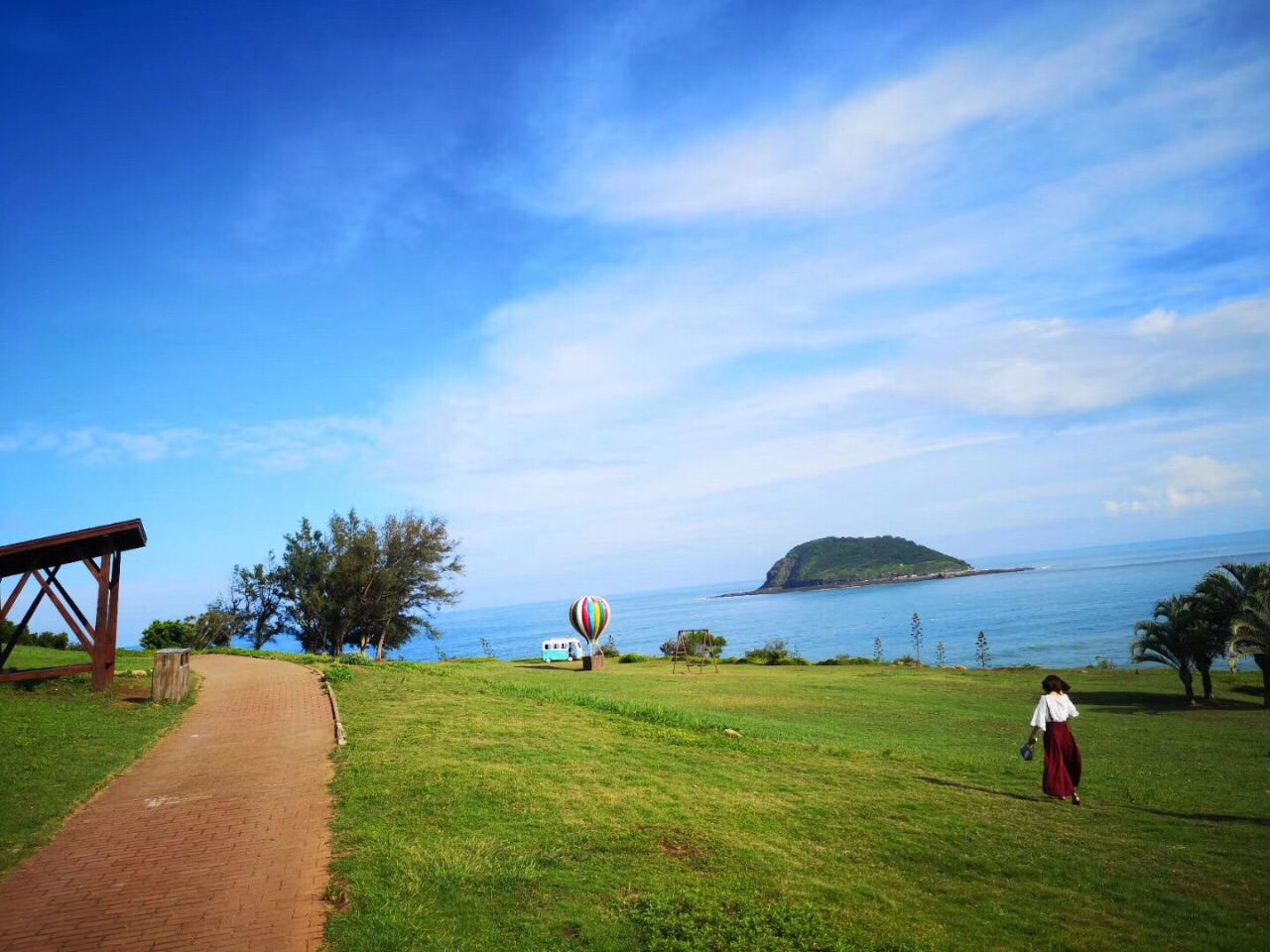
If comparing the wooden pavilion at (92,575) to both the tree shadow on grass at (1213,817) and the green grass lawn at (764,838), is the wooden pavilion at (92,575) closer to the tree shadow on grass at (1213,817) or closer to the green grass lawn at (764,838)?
the green grass lawn at (764,838)

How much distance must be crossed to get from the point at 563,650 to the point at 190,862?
1937 inches

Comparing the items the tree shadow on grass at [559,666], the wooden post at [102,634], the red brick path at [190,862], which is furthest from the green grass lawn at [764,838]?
the tree shadow on grass at [559,666]

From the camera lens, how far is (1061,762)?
38.5 ft

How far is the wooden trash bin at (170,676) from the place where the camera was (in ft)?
59.4

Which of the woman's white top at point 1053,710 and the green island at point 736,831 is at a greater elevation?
the woman's white top at point 1053,710

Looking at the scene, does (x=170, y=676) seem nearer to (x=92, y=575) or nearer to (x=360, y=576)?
(x=92, y=575)

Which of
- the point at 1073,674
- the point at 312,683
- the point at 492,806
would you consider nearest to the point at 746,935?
A: the point at 492,806

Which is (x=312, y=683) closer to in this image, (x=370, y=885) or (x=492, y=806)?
(x=492, y=806)

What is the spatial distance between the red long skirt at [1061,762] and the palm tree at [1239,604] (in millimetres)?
20613

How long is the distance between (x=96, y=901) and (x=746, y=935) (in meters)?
6.01

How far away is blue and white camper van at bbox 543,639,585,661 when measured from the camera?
170 feet

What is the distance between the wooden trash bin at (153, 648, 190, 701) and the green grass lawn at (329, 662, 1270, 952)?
3940mm

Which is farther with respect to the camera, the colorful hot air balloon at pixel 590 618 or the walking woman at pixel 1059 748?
the colorful hot air balloon at pixel 590 618

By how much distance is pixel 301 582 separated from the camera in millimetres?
51562
